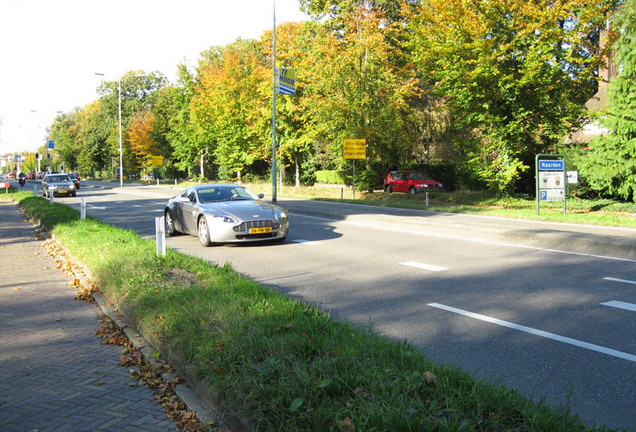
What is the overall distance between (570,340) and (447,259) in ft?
16.3

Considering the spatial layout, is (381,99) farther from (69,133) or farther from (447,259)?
(69,133)

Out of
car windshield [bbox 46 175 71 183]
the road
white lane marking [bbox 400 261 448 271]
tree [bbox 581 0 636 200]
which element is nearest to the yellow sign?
tree [bbox 581 0 636 200]

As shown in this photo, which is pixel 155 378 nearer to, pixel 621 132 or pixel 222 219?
pixel 222 219

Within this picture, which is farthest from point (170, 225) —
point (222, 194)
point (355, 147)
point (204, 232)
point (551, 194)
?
point (355, 147)

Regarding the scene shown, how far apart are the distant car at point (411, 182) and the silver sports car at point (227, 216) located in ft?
64.9

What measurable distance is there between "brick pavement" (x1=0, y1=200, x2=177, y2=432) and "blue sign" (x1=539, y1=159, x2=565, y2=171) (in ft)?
54.8

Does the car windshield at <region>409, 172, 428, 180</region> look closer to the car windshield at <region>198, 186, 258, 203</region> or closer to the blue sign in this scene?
the blue sign

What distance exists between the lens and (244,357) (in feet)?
13.1

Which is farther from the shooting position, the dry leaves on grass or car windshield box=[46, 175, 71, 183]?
car windshield box=[46, 175, 71, 183]

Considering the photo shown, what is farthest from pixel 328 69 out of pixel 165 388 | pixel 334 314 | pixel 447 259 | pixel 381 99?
pixel 165 388

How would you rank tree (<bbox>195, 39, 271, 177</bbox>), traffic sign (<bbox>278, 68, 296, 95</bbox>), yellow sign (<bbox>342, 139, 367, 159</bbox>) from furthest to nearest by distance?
tree (<bbox>195, 39, 271, 177</bbox>), yellow sign (<bbox>342, 139, 367, 159</bbox>), traffic sign (<bbox>278, 68, 296, 95</bbox>)

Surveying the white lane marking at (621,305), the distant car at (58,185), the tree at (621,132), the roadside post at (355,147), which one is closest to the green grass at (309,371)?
the white lane marking at (621,305)

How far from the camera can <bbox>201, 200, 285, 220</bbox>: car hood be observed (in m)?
11.7

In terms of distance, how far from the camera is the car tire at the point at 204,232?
38.8ft
